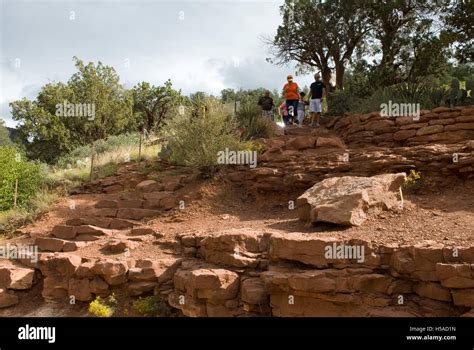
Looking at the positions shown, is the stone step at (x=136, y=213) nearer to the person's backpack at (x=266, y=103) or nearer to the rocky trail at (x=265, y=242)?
the rocky trail at (x=265, y=242)

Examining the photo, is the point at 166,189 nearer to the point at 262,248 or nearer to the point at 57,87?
the point at 262,248

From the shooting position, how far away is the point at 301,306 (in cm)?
599

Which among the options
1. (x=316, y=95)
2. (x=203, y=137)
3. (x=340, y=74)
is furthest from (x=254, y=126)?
(x=340, y=74)

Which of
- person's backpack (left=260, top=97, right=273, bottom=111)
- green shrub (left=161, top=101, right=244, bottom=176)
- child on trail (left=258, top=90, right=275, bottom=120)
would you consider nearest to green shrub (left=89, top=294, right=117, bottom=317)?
green shrub (left=161, top=101, right=244, bottom=176)

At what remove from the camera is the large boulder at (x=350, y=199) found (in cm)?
696

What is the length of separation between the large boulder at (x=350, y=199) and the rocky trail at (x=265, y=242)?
15cm

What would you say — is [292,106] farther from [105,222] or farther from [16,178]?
[16,178]

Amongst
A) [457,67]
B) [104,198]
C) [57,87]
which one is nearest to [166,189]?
[104,198]

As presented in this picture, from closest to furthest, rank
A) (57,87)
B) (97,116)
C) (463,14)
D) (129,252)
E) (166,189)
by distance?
(129,252) < (166,189) < (463,14) < (97,116) < (57,87)

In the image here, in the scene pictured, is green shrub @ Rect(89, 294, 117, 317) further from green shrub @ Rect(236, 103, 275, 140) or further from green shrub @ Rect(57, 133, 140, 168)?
green shrub @ Rect(57, 133, 140, 168)

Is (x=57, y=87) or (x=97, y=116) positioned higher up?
(x=57, y=87)

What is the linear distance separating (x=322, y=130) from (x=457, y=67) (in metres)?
8.13

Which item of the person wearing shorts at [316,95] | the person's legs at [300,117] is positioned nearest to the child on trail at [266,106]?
the person's legs at [300,117]

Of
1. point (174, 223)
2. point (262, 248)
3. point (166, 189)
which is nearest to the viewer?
point (262, 248)
